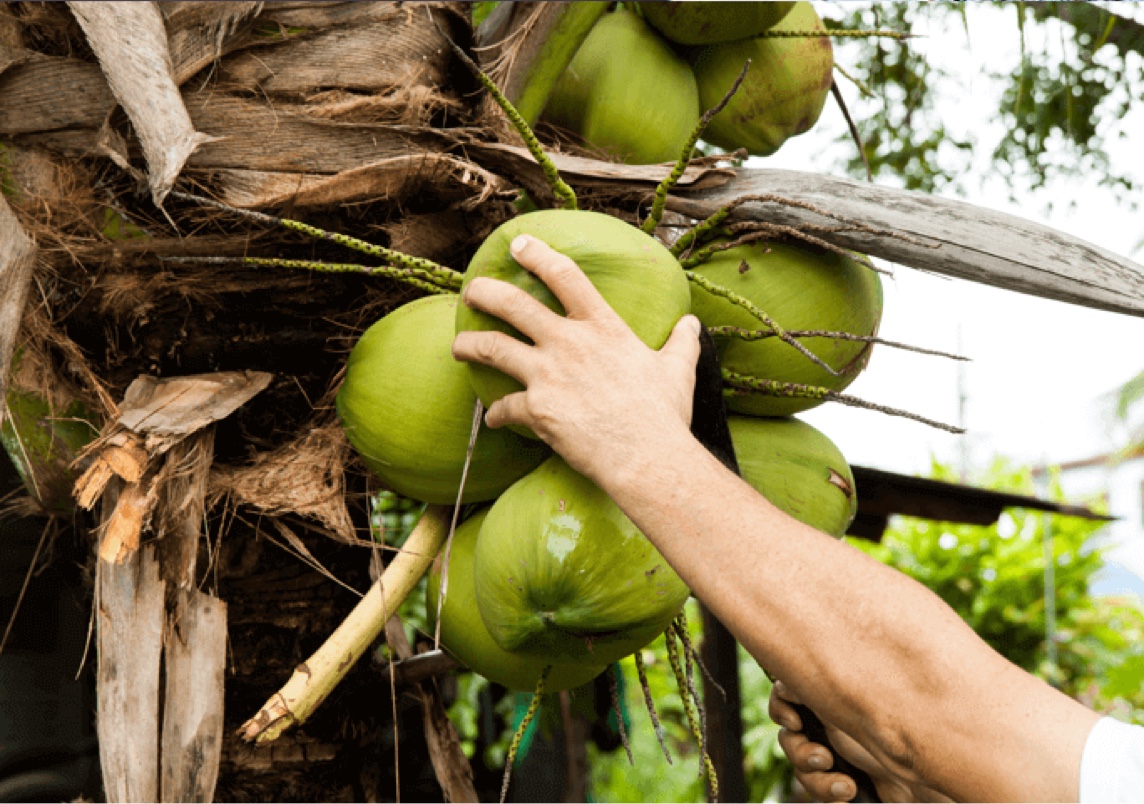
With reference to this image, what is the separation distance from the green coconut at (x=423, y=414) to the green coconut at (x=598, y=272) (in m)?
0.10

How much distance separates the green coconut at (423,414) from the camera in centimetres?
121

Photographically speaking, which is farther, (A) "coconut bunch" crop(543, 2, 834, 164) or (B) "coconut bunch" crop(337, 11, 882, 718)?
(A) "coconut bunch" crop(543, 2, 834, 164)

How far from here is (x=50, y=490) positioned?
4.73 ft

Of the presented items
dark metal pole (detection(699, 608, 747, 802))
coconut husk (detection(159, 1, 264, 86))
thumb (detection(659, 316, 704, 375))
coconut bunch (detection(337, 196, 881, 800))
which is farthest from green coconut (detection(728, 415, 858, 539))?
dark metal pole (detection(699, 608, 747, 802))

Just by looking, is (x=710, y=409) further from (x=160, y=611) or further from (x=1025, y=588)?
(x=1025, y=588)

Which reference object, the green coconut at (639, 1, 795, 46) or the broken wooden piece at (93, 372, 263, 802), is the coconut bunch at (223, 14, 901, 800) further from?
the green coconut at (639, 1, 795, 46)

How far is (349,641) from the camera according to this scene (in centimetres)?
124

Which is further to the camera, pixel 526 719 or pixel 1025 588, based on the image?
pixel 1025 588

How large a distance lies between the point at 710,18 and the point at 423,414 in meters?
0.75

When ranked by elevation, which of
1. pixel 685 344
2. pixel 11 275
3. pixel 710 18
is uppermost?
pixel 710 18

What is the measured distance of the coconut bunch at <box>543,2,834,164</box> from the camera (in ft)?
4.93

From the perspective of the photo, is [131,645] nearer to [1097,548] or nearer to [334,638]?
[334,638]

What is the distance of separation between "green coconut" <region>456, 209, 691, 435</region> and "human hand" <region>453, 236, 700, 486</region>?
0.02 metres

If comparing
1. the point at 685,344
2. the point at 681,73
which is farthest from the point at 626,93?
the point at 685,344
